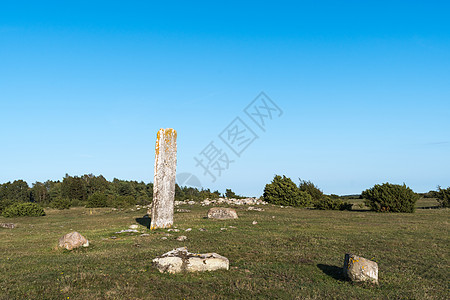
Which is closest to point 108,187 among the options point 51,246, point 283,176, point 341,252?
point 283,176

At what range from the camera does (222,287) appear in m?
8.79

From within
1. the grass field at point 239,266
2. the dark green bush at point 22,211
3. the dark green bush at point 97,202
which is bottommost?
the grass field at point 239,266

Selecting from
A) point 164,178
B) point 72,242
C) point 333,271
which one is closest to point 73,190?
point 164,178

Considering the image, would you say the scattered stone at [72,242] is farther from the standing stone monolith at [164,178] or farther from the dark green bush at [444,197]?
the dark green bush at [444,197]

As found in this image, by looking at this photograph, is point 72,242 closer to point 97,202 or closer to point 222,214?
point 222,214

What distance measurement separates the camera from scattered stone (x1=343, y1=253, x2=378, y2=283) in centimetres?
941

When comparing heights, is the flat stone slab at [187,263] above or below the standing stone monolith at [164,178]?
below

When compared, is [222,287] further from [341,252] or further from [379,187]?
[379,187]

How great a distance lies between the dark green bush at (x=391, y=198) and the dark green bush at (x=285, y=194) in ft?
35.3

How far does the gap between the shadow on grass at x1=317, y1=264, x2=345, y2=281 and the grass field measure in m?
0.03

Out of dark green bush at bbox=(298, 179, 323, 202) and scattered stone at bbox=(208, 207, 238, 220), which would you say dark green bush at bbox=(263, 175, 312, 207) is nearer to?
dark green bush at bbox=(298, 179, 323, 202)

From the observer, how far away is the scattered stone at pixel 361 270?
9.41 meters

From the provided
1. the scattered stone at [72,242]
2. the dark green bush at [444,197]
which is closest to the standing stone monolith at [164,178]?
the scattered stone at [72,242]

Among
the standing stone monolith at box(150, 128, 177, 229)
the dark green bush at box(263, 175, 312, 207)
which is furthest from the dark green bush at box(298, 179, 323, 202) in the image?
the standing stone monolith at box(150, 128, 177, 229)
